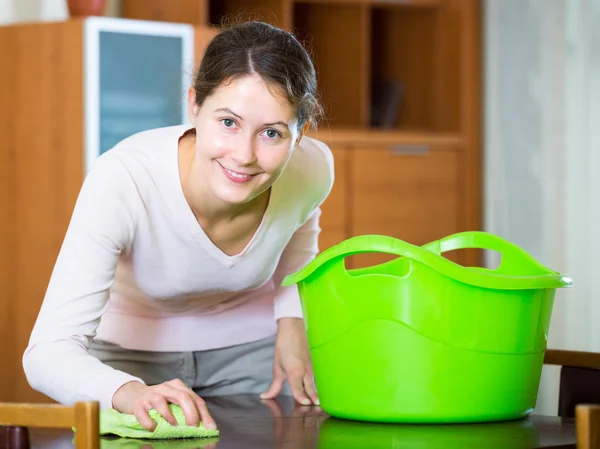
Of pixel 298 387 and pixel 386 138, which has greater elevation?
pixel 386 138

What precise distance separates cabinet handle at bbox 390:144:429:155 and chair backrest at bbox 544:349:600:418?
225 centimetres

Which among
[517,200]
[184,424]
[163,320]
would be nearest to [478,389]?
[184,424]

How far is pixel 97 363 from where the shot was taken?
4.18 feet

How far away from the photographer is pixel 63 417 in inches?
38.7

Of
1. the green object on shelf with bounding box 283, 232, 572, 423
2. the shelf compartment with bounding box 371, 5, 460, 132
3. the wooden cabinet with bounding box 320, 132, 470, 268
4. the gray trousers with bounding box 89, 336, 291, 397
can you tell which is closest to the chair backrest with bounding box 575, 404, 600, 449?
the green object on shelf with bounding box 283, 232, 572, 423

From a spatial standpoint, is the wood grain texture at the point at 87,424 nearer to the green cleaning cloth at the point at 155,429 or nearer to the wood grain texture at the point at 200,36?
the green cleaning cloth at the point at 155,429

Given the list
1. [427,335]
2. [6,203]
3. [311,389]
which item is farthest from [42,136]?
[427,335]

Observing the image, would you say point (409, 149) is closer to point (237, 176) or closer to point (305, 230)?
point (305, 230)

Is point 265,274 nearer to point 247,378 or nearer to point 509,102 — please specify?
point 247,378

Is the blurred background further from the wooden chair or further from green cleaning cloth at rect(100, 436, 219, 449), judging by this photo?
the wooden chair

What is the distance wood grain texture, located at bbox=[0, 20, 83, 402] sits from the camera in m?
3.27

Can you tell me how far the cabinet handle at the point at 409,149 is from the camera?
378 centimetres

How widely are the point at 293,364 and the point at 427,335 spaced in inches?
16.7

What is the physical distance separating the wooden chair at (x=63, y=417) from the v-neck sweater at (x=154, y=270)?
9.3 inches
